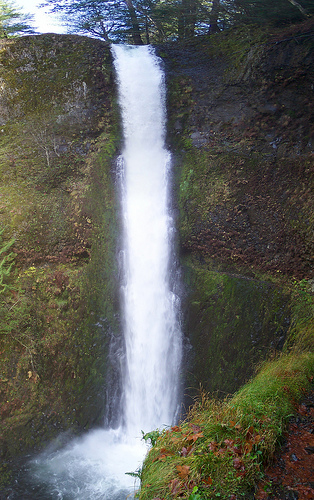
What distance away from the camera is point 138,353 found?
6520 millimetres

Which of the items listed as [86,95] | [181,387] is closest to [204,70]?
[86,95]

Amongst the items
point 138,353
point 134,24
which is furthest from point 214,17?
point 138,353

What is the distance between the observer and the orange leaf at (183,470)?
261 centimetres

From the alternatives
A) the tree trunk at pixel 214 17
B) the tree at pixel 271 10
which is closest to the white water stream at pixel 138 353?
the tree at pixel 271 10

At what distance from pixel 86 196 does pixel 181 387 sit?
5.22 metres

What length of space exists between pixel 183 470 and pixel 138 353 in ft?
12.9

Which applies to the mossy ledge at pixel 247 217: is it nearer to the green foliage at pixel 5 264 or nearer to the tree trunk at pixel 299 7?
the tree trunk at pixel 299 7

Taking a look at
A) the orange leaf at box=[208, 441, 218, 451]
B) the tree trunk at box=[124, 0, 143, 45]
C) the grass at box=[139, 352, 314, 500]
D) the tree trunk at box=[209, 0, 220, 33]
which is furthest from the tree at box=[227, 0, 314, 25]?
the orange leaf at box=[208, 441, 218, 451]

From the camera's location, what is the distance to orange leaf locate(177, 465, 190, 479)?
2614mm

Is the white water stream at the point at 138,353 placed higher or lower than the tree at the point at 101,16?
lower

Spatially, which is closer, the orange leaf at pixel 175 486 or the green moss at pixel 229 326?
the orange leaf at pixel 175 486

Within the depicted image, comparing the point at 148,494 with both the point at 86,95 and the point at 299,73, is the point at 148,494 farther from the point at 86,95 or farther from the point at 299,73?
the point at 86,95

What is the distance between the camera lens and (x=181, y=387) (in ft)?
20.8

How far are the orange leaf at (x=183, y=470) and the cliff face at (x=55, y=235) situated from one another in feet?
13.9
